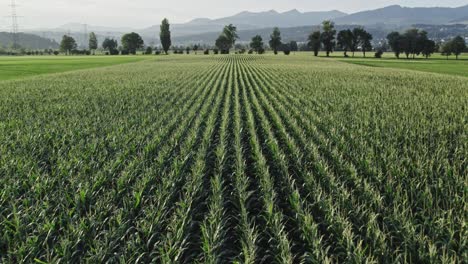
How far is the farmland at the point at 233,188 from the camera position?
5312mm

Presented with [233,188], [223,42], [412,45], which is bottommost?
[233,188]

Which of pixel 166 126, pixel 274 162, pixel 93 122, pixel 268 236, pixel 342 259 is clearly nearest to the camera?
pixel 342 259

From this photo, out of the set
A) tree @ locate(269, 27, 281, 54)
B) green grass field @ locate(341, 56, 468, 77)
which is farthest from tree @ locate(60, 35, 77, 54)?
green grass field @ locate(341, 56, 468, 77)

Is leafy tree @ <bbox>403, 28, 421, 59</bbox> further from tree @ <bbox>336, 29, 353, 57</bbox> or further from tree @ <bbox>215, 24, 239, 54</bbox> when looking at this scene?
tree @ <bbox>215, 24, 239, 54</bbox>

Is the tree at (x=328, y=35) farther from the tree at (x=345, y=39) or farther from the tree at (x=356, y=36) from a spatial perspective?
the tree at (x=356, y=36)

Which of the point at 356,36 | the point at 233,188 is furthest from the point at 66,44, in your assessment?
the point at 233,188

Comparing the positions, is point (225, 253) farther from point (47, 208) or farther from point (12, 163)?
point (12, 163)

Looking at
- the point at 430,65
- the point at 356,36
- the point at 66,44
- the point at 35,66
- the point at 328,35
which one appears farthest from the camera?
the point at 66,44

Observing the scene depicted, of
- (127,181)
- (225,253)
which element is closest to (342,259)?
(225,253)

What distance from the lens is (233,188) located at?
8086 millimetres

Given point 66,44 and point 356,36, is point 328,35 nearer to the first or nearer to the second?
point 356,36

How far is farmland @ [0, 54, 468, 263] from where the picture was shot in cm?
531

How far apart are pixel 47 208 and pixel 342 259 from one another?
4.87 metres

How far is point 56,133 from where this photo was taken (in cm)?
1221
